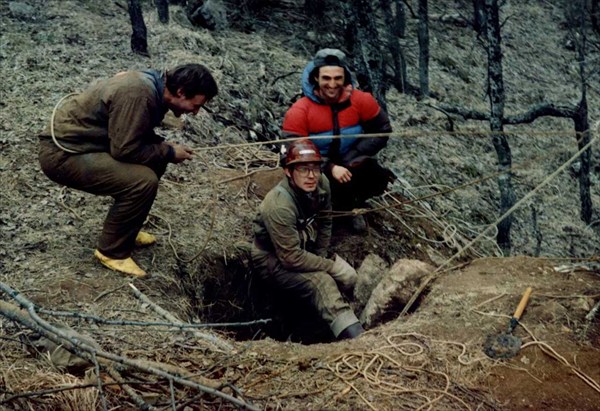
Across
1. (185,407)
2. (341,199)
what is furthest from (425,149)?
(185,407)

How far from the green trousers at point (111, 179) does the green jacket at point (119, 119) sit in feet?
0.25

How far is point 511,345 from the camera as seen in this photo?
15.4ft

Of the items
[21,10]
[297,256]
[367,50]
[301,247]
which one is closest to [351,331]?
[297,256]

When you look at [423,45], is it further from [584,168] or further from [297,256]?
[297,256]

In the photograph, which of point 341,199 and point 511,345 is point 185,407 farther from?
A: point 341,199

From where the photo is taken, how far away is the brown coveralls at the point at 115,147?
5152 millimetres

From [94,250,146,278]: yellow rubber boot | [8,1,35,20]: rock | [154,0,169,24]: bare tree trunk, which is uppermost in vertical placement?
[8,1,35,20]: rock

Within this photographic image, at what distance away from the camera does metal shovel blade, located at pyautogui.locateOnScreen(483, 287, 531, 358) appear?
15.3 ft

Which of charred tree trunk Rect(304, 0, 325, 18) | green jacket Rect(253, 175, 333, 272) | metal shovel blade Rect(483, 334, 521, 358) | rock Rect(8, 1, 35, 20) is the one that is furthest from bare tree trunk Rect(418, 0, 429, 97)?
metal shovel blade Rect(483, 334, 521, 358)

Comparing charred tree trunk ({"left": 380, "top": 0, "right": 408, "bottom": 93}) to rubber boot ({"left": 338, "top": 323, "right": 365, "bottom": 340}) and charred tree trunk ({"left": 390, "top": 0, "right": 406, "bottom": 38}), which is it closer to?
charred tree trunk ({"left": 390, "top": 0, "right": 406, "bottom": 38})

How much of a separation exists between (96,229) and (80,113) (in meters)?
1.41

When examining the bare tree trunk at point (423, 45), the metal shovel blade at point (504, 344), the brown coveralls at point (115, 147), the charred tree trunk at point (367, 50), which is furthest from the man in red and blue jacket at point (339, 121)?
the bare tree trunk at point (423, 45)

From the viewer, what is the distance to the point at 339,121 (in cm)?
650

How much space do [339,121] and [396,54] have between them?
8663 mm
